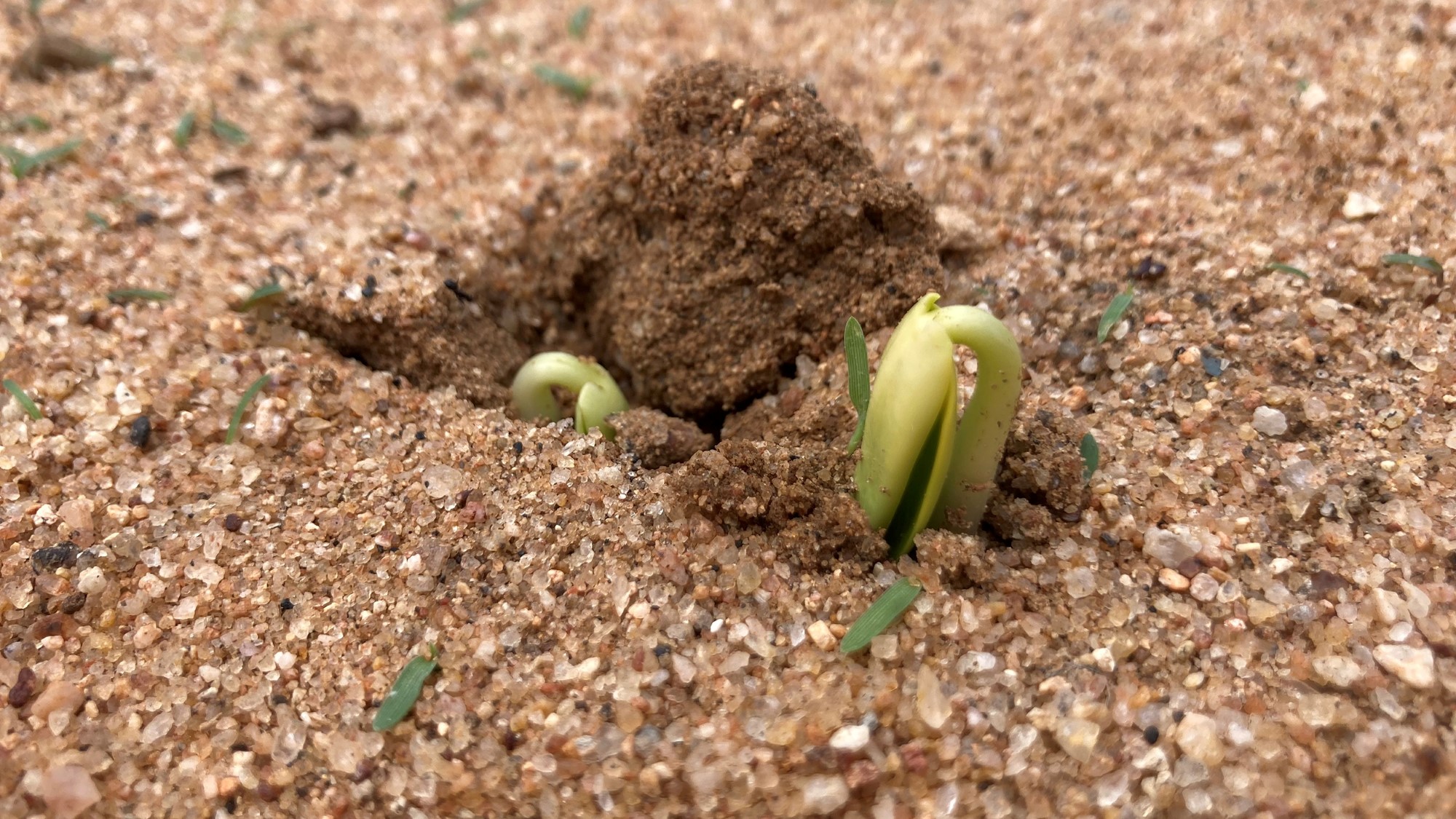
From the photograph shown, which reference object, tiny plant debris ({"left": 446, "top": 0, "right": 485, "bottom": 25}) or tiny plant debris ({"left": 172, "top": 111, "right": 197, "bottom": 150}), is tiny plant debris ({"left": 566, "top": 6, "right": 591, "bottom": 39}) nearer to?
tiny plant debris ({"left": 446, "top": 0, "right": 485, "bottom": 25})

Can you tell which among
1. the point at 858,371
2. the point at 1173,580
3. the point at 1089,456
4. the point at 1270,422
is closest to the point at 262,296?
the point at 858,371

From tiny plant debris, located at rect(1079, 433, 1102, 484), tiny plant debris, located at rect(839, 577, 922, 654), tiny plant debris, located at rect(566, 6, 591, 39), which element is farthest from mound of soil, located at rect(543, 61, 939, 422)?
tiny plant debris, located at rect(566, 6, 591, 39)

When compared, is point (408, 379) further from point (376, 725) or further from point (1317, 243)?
point (1317, 243)

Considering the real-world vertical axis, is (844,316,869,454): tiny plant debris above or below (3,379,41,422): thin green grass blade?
above

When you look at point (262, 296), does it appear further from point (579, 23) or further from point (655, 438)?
point (579, 23)

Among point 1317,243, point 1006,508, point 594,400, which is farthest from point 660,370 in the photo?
point 1317,243

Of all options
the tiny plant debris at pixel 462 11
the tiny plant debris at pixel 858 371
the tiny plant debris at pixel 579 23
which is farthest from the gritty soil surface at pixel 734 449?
the tiny plant debris at pixel 462 11
